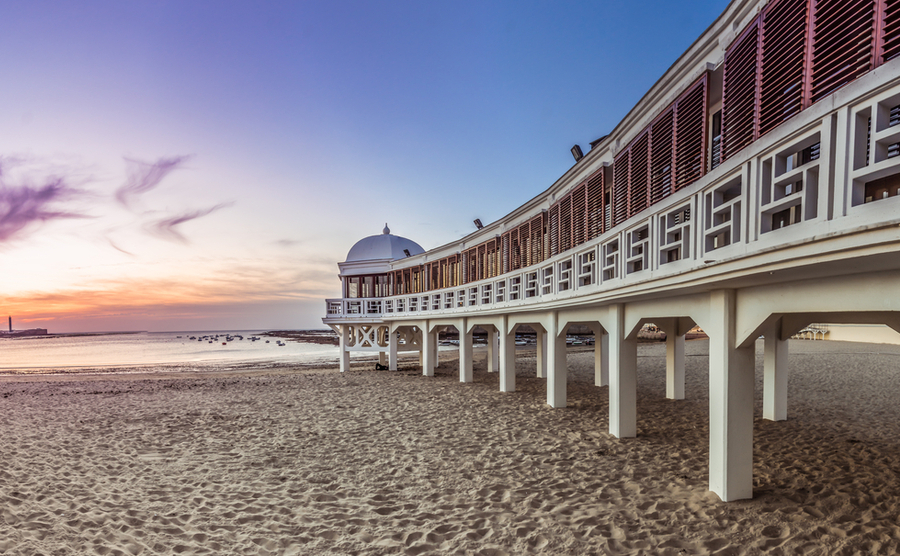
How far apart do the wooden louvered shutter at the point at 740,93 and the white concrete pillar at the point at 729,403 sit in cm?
194

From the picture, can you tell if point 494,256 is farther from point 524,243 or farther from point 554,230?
point 554,230

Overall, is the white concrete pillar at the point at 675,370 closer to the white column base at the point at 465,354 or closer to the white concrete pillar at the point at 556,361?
the white concrete pillar at the point at 556,361

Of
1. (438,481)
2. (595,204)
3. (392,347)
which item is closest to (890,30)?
(595,204)

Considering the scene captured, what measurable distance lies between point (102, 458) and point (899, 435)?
16351mm

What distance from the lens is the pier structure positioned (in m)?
3.22

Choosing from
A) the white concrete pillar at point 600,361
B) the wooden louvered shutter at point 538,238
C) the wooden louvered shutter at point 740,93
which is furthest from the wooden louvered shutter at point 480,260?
the wooden louvered shutter at point 740,93

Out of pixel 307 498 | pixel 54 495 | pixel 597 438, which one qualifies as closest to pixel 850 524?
pixel 597 438

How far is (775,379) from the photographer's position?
10.5 metres

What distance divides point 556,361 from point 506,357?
3212 millimetres

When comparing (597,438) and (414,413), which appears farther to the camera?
(414,413)

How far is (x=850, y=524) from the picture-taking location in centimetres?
534

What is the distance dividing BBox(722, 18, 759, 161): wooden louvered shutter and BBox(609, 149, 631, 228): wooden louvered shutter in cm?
278

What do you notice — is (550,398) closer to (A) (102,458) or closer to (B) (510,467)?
(B) (510,467)

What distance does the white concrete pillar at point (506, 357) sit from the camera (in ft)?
48.1
